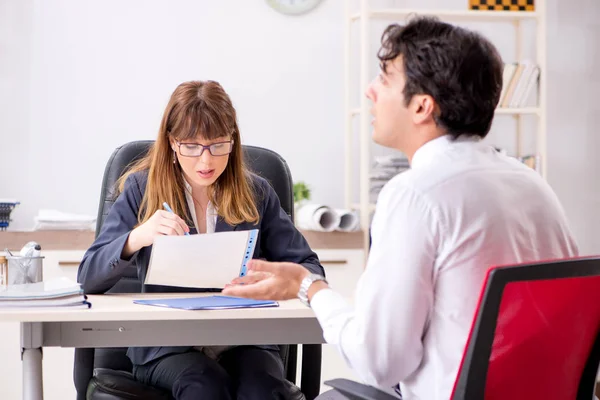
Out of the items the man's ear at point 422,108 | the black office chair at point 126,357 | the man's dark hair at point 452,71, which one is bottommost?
the black office chair at point 126,357

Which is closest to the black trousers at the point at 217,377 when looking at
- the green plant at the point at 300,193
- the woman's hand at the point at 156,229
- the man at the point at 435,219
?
the woman's hand at the point at 156,229

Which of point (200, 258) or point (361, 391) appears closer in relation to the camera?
point (361, 391)

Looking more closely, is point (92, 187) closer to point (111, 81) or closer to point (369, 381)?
point (111, 81)

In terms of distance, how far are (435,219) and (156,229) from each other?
0.94 meters

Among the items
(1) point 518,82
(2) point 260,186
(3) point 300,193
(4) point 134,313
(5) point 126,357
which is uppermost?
(1) point 518,82

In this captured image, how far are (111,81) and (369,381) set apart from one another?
2.90 m

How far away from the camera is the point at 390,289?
1.22 metres

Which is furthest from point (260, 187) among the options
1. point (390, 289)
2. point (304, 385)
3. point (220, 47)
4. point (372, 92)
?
point (220, 47)

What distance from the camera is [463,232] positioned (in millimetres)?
1234

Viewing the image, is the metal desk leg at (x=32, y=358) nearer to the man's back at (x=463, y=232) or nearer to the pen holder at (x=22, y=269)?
the pen holder at (x=22, y=269)

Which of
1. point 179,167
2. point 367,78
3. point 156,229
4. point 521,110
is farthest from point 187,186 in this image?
point 521,110

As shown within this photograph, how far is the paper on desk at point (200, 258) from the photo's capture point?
1866mm

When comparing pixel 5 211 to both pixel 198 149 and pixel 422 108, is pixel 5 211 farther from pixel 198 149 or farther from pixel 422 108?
pixel 422 108

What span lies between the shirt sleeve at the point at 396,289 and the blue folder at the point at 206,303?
23.1 inches
